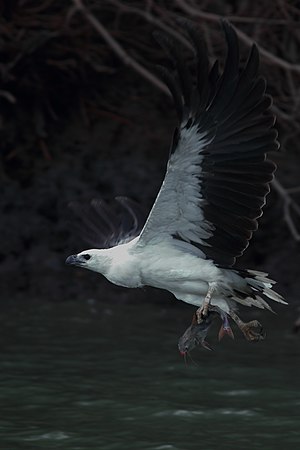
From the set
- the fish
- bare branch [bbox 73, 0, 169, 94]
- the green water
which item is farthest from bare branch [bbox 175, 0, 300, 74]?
the fish

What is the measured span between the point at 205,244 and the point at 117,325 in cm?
296

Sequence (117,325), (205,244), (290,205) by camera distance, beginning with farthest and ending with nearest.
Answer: (290,205)
(117,325)
(205,244)

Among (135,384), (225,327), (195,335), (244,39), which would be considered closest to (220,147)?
(225,327)

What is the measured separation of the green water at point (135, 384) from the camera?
708 cm

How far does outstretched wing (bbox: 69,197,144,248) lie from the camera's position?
8.09 m

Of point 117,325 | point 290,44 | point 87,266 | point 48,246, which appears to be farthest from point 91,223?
point 290,44

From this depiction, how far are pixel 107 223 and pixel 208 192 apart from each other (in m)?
1.75

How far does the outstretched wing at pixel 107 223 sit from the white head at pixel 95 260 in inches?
32.4

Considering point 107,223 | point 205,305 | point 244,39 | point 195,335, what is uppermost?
point 244,39

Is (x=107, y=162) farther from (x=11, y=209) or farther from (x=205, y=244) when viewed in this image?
(x=205, y=244)

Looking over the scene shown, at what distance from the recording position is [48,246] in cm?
1089

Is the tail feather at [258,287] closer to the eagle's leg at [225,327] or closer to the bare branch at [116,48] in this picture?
the eagle's leg at [225,327]

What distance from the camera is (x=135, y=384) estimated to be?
26.6 ft

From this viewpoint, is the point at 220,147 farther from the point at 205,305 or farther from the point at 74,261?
the point at 74,261
